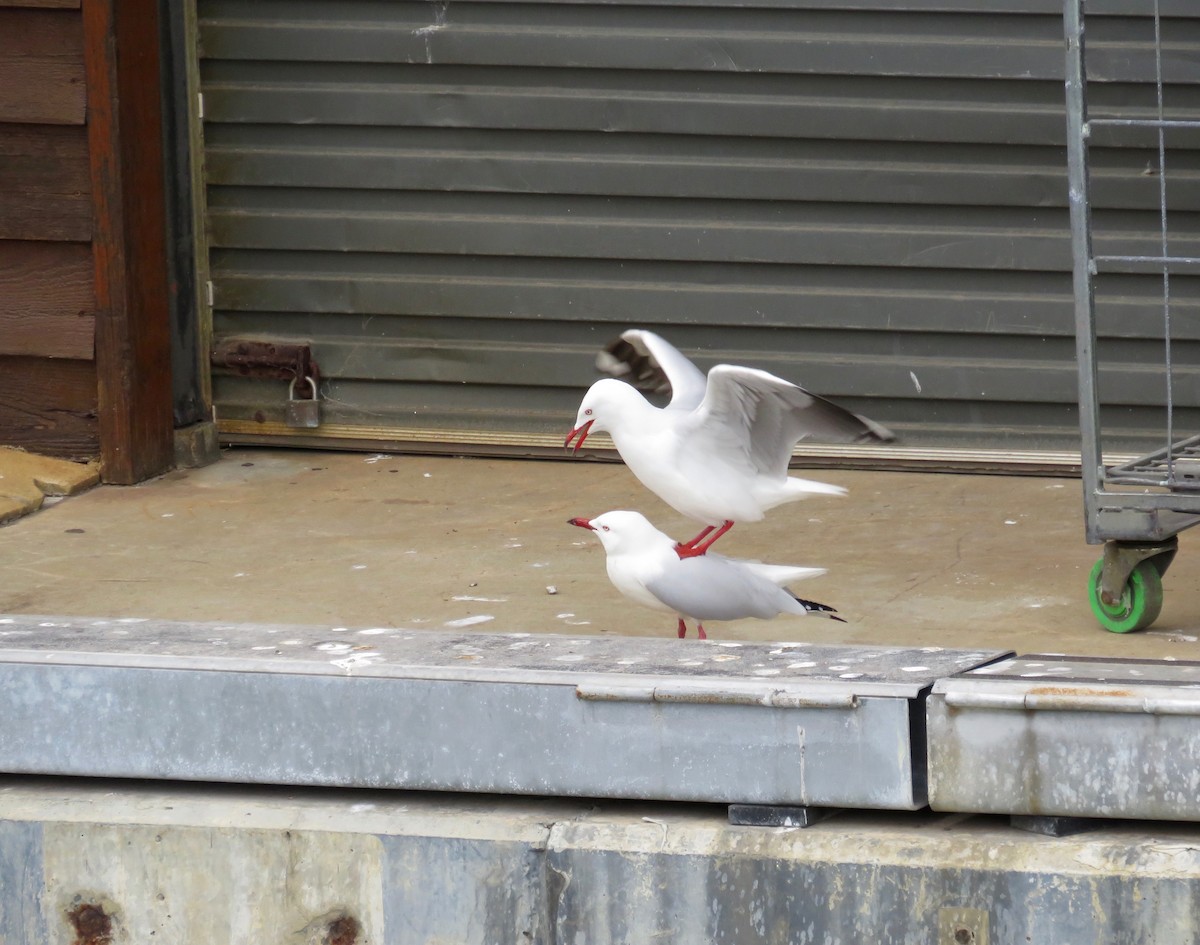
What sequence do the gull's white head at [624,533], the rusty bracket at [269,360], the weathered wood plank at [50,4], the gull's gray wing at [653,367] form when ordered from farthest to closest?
1. the rusty bracket at [269,360]
2. the weathered wood plank at [50,4]
3. the gull's gray wing at [653,367]
4. the gull's white head at [624,533]

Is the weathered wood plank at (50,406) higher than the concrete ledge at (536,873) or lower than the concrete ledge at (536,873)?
higher

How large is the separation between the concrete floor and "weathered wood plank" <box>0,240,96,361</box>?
1.74ft

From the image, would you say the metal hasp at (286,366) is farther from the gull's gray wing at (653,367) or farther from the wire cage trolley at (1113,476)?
the wire cage trolley at (1113,476)

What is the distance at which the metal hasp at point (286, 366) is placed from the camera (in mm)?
6918

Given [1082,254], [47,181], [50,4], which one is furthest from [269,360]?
[1082,254]

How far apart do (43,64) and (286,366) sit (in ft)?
4.36

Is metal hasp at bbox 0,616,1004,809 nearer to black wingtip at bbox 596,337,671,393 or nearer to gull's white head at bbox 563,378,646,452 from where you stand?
gull's white head at bbox 563,378,646,452

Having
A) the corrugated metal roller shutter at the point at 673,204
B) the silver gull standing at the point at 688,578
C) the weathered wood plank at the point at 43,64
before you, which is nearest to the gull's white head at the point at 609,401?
the silver gull standing at the point at 688,578

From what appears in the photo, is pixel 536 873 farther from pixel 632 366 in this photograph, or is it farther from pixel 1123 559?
pixel 632 366

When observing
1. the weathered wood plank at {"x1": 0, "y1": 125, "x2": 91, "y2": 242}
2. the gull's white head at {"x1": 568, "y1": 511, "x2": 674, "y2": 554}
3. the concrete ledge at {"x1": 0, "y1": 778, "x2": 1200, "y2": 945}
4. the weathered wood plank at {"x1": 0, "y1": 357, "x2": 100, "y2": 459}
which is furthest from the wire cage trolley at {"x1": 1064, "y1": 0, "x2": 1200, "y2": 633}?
the weathered wood plank at {"x1": 0, "y1": 357, "x2": 100, "y2": 459}

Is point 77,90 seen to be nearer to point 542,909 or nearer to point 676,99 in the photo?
point 676,99

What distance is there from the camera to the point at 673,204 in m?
6.70

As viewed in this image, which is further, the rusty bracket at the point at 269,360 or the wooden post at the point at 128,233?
the rusty bracket at the point at 269,360

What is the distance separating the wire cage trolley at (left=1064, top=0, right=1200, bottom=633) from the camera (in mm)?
4453
